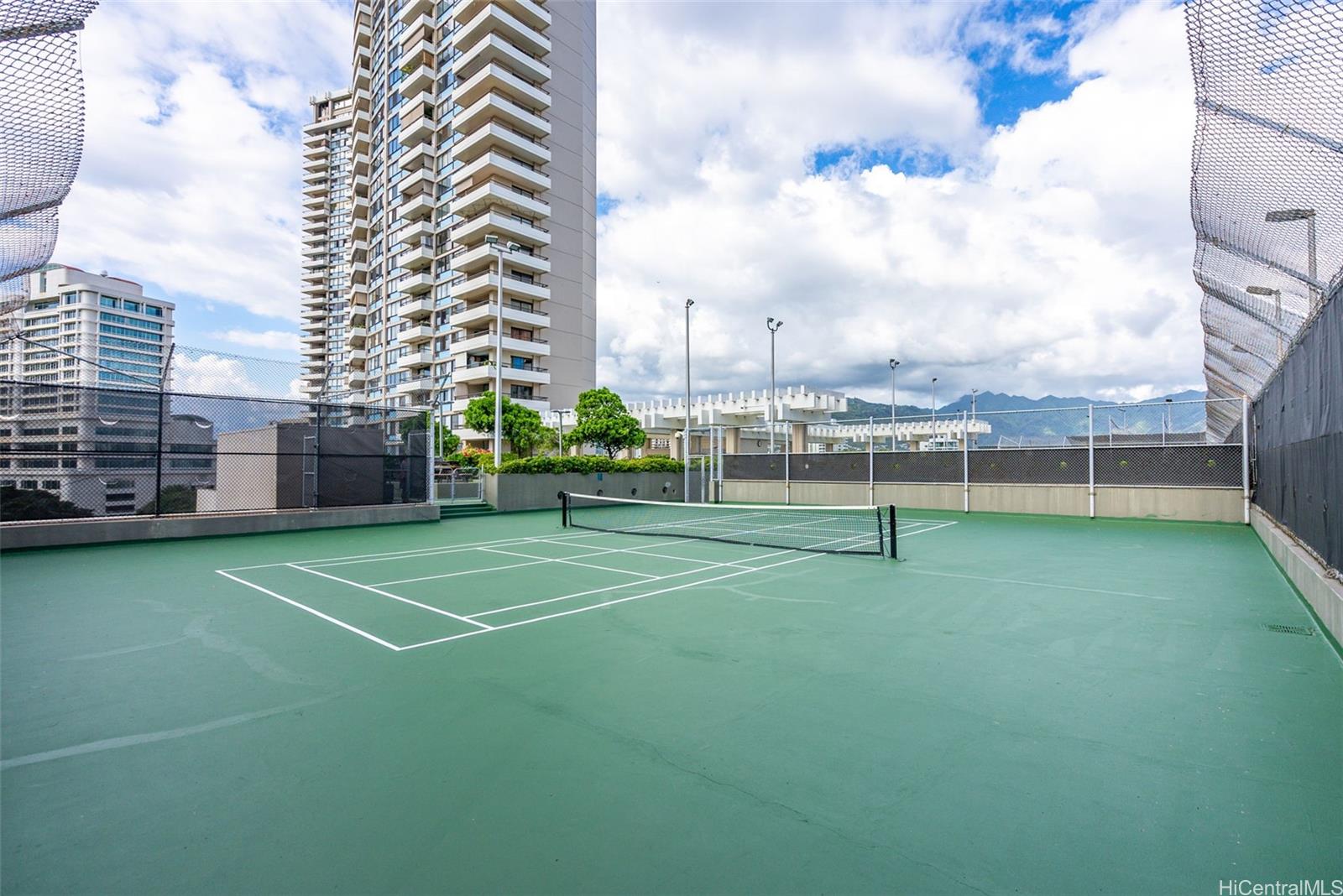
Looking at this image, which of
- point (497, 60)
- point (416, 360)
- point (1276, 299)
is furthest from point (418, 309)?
point (1276, 299)

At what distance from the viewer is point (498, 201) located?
50.2m

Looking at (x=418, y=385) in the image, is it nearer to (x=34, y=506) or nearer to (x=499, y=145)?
(x=499, y=145)

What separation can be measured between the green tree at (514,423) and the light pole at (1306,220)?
122ft

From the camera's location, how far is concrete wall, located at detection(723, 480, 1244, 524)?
1680 centimetres

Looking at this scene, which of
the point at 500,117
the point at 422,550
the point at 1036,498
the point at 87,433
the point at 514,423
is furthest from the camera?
the point at 500,117

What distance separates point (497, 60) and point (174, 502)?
47.6 metres

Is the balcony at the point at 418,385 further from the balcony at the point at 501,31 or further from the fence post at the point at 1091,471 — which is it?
the fence post at the point at 1091,471

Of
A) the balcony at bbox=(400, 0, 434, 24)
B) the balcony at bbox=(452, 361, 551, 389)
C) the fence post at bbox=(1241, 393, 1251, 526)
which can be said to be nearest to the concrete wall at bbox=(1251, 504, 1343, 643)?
the fence post at bbox=(1241, 393, 1251, 526)

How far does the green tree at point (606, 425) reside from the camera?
3538 centimetres

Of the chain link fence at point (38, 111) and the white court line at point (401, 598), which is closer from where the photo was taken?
the chain link fence at point (38, 111)

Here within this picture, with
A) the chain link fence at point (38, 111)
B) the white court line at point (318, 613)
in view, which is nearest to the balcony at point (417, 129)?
the chain link fence at point (38, 111)

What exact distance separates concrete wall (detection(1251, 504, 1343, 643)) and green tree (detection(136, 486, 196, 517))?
62.9 feet

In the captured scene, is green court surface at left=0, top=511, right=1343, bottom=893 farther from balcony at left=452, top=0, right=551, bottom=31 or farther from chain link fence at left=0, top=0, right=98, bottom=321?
balcony at left=452, top=0, right=551, bottom=31

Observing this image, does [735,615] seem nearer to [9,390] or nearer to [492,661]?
[492,661]
